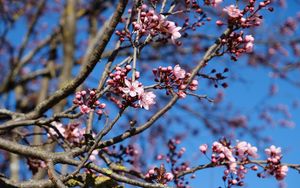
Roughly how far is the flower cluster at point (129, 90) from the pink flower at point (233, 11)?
791 millimetres

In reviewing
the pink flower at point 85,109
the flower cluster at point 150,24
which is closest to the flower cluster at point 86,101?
the pink flower at point 85,109

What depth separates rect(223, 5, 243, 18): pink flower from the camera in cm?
269

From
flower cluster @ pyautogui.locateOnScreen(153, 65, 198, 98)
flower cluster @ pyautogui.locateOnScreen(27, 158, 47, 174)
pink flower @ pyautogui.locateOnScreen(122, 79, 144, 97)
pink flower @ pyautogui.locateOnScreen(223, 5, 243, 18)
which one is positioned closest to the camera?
pink flower @ pyautogui.locateOnScreen(122, 79, 144, 97)

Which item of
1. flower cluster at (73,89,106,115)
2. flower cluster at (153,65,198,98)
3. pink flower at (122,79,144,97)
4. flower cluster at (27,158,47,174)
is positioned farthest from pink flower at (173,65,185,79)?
flower cluster at (27,158,47,174)

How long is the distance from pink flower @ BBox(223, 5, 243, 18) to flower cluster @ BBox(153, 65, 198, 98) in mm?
529

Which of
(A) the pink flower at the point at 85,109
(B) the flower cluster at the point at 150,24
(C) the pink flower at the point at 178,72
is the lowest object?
(A) the pink flower at the point at 85,109

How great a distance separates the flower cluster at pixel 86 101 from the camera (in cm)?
247

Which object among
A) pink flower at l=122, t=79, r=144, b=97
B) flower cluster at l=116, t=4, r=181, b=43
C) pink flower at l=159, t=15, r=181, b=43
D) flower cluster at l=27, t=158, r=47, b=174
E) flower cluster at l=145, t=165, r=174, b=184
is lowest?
flower cluster at l=145, t=165, r=174, b=184

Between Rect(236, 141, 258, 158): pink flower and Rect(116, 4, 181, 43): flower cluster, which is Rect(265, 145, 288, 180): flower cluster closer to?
Rect(236, 141, 258, 158): pink flower

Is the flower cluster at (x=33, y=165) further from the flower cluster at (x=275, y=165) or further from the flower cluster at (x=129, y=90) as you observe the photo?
the flower cluster at (x=275, y=165)

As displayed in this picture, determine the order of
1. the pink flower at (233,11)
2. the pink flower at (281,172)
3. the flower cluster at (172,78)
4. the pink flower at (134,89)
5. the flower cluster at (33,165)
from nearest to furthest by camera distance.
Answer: the pink flower at (134,89) < the flower cluster at (172,78) < the pink flower at (233,11) < the pink flower at (281,172) < the flower cluster at (33,165)

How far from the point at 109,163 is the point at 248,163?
0.97 m

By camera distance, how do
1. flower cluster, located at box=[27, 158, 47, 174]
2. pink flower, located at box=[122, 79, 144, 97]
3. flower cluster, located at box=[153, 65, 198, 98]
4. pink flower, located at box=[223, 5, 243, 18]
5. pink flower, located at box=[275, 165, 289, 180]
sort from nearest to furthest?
pink flower, located at box=[122, 79, 144, 97] < flower cluster, located at box=[153, 65, 198, 98] < pink flower, located at box=[223, 5, 243, 18] < pink flower, located at box=[275, 165, 289, 180] < flower cluster, located at box=[27, 158, 47, 174]

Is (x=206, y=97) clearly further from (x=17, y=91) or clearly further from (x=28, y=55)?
(x=17, y=91)
